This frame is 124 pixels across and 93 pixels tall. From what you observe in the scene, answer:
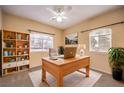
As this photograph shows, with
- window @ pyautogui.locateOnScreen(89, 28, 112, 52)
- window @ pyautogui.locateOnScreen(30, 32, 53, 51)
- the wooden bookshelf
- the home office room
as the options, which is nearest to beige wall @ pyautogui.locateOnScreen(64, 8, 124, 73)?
the home office room

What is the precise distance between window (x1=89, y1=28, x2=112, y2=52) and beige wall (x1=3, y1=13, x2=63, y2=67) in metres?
2.19

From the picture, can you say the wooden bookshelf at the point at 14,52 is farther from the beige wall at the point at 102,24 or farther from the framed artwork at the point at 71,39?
the beige wall at the point at 102,24

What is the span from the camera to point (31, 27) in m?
3.97

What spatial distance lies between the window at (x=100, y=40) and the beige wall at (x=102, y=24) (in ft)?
0.61

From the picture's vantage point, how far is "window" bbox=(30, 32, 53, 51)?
13.5 feet

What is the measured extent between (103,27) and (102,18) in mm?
371

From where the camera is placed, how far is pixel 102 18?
3.29 meters

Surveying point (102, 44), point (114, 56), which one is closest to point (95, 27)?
point (102, 44)

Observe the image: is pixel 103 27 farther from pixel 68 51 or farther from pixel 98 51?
pixel 68 51

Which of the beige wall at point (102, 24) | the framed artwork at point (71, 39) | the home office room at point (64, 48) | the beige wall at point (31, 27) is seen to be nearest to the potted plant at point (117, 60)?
the home office room at point (64, 48)

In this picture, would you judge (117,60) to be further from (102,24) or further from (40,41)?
(40,41)

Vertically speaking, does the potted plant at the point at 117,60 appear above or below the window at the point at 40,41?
below

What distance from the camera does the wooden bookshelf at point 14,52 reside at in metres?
3.01

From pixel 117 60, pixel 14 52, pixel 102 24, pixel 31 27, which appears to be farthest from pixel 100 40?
pixel 14 52
